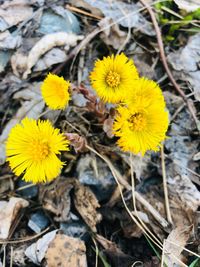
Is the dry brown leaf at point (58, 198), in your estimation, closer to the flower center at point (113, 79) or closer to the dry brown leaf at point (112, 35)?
the flower center at point (113, 79)

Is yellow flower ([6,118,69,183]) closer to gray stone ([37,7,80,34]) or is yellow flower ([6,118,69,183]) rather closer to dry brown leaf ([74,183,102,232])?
dry brown leaf ([74,183,102,232])

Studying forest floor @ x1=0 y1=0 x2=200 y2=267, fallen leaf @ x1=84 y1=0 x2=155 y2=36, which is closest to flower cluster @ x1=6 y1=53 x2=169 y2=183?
forest floor @ x1=0 y1=0 x2=200 y2=267

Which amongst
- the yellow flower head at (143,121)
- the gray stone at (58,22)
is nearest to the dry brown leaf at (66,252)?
the yellow flower head at (143,121)

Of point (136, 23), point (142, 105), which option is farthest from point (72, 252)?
point (136, 23)

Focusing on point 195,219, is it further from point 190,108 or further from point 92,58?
point 92,58

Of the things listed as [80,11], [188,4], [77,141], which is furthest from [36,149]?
[188,4]
